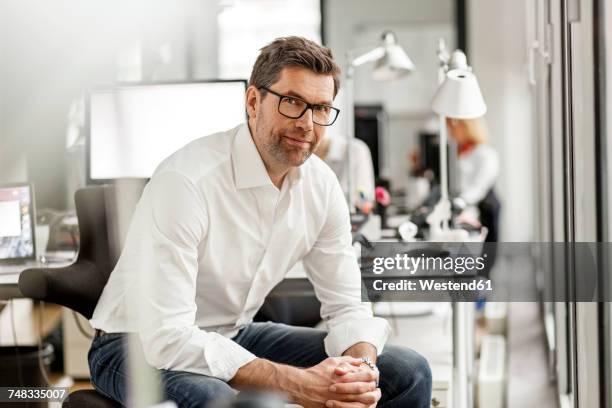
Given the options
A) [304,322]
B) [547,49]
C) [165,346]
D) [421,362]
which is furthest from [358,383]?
[547,49]

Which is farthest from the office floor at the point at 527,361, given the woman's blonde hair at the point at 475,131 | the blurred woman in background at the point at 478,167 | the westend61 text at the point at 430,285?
the westend61 text at the point at 430,285

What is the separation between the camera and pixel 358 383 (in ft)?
5.35

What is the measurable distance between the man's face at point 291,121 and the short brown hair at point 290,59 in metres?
0.01

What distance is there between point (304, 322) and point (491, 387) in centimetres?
81

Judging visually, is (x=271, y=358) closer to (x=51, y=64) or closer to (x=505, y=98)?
(x=51, y=64)

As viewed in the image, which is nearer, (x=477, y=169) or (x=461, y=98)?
(x=461, y=98)

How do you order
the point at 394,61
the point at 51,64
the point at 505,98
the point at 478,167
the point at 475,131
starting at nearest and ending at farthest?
the point at 51,64 < the point at 394,61 < the point at 475,131 < the point at 478,167 < the point at 505,98

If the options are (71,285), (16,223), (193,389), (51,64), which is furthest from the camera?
(51,64)

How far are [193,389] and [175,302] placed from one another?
16cm

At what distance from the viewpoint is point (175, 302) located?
63.7 inches

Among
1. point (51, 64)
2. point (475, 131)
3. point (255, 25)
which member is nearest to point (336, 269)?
point (51, 64)

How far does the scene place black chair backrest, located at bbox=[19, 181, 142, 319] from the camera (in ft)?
6.34

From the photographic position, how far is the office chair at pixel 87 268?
Answer: 193cm

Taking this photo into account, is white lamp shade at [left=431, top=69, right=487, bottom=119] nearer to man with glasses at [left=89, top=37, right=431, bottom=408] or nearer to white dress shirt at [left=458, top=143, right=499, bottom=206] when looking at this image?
man with glasses at [left=89, top=37, right=431, bottom=408]
